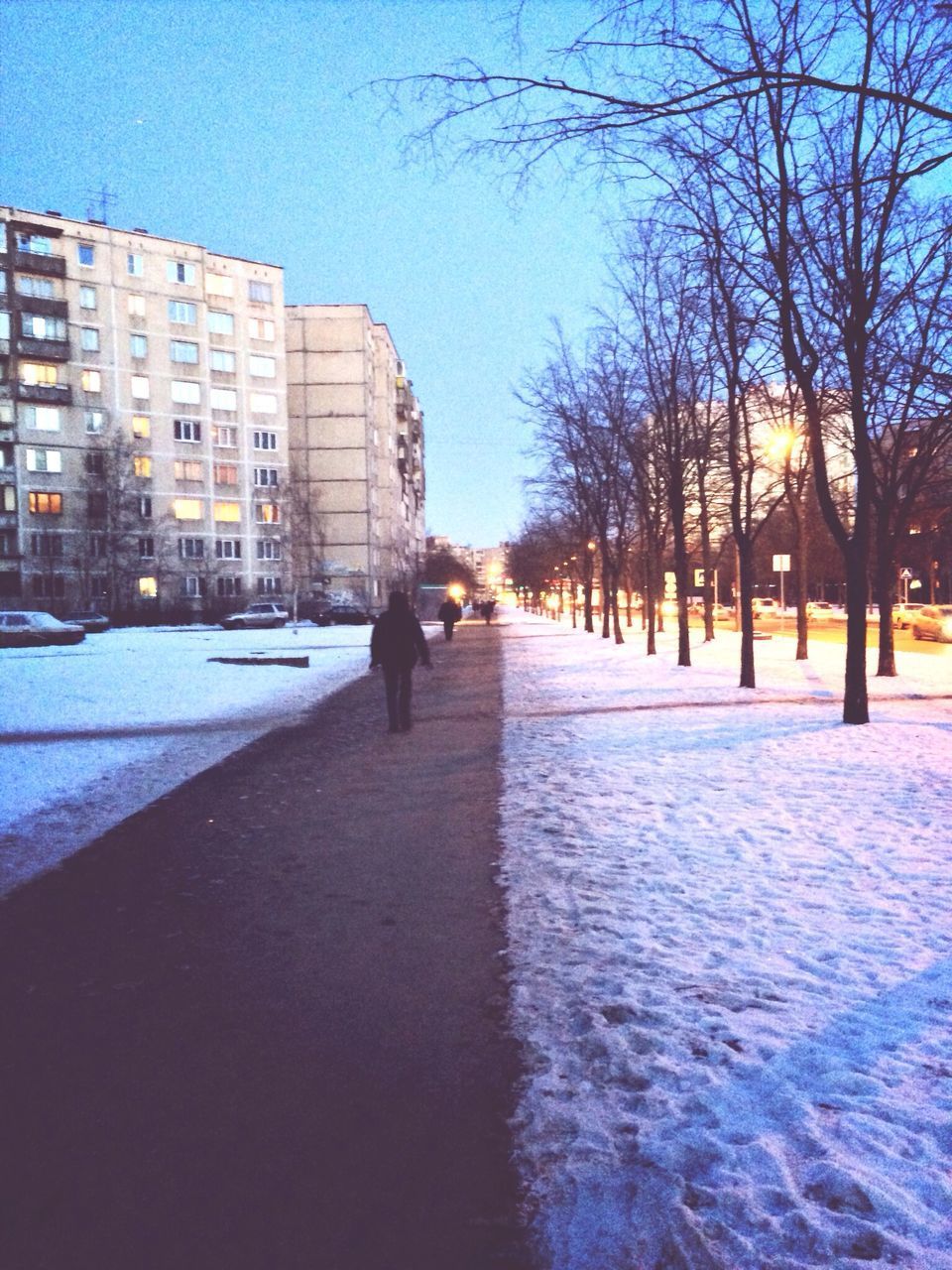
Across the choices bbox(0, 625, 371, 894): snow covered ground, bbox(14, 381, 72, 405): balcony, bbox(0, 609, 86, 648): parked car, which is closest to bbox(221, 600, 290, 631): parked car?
bbox(0, 609, 86, 648): parked car

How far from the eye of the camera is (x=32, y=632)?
35062mm

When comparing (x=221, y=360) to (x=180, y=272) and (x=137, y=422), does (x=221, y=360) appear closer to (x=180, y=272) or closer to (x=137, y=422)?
(x=180, y=272)

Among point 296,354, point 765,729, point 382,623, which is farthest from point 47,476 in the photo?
point 765,729

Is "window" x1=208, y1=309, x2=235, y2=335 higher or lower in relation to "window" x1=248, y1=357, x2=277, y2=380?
higher

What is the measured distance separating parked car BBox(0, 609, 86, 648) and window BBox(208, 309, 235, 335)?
120ft

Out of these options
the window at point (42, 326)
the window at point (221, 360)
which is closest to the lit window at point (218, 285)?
the window at point (221, 360)

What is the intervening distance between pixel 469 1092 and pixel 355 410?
3091 inches

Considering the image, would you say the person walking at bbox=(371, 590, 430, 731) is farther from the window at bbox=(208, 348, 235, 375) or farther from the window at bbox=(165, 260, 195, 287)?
the window at bbox=(165, 260, 195, 287)

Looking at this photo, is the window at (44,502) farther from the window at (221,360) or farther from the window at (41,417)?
the window at (221,360)

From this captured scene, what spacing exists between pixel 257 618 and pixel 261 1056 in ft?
175

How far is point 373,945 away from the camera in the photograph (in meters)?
4.32

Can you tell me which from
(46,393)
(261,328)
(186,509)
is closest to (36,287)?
(46,393)

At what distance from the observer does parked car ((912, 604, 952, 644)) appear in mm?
30953

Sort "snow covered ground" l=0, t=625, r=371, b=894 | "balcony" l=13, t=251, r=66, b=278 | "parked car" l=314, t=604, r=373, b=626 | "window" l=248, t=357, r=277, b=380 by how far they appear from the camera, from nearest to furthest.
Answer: "snow covered ground" l=0, t=625, r=371, b=894 → "balcony" l=13, t=251, r=66, b=278 → "parked car" l=314, t=604, r=373, b=626 → "window" l=248, t=357, r=277, b=380
